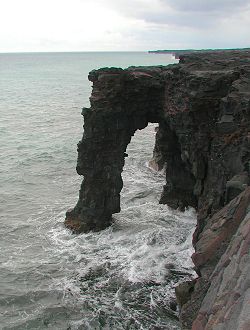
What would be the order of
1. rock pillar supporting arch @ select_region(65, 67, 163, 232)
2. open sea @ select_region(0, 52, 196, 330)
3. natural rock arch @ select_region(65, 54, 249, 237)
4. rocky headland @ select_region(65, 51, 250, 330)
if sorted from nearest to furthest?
rocky headland @ select_region(65, 51, 250, 330) → open sea @ select_region(0, 52, 196, 330) → natural rock arch @ select_region(65, 54, 249, 237) → rock pillar supporting arch @ select_region(65, 67, 163, 232)

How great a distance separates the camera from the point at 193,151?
29.7 metres

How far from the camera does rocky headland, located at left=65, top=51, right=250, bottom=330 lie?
47.6 ft

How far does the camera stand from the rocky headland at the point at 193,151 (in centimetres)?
1450

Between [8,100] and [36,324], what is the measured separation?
109m

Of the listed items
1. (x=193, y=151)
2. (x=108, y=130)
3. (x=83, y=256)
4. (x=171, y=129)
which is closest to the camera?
(x=193, y=151)

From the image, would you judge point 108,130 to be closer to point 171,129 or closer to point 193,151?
point 171,129

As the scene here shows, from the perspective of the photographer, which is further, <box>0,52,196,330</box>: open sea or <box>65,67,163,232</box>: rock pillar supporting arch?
<box>65,67,163,232</box>: rock pillar supporting arch

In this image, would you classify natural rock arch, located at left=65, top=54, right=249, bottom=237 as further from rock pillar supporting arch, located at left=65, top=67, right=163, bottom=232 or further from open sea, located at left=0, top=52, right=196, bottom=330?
open sea, located at left=0, top=52, right=196, bottom=330

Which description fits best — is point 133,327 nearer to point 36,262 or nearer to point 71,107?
point 36,262

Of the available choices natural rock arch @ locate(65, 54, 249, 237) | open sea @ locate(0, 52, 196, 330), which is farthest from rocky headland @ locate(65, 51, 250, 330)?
open sea @ locate(0, 52, 196, 330)

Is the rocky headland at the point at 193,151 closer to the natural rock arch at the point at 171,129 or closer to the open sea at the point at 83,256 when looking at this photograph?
the natural rock arch at the point at 171,129

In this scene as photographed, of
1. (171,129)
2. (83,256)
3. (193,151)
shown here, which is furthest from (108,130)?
(83,256)

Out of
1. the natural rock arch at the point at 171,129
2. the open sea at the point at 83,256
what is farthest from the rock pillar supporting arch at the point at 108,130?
the open sea at the point at 83,256

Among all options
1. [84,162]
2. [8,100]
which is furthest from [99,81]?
[8,100]
